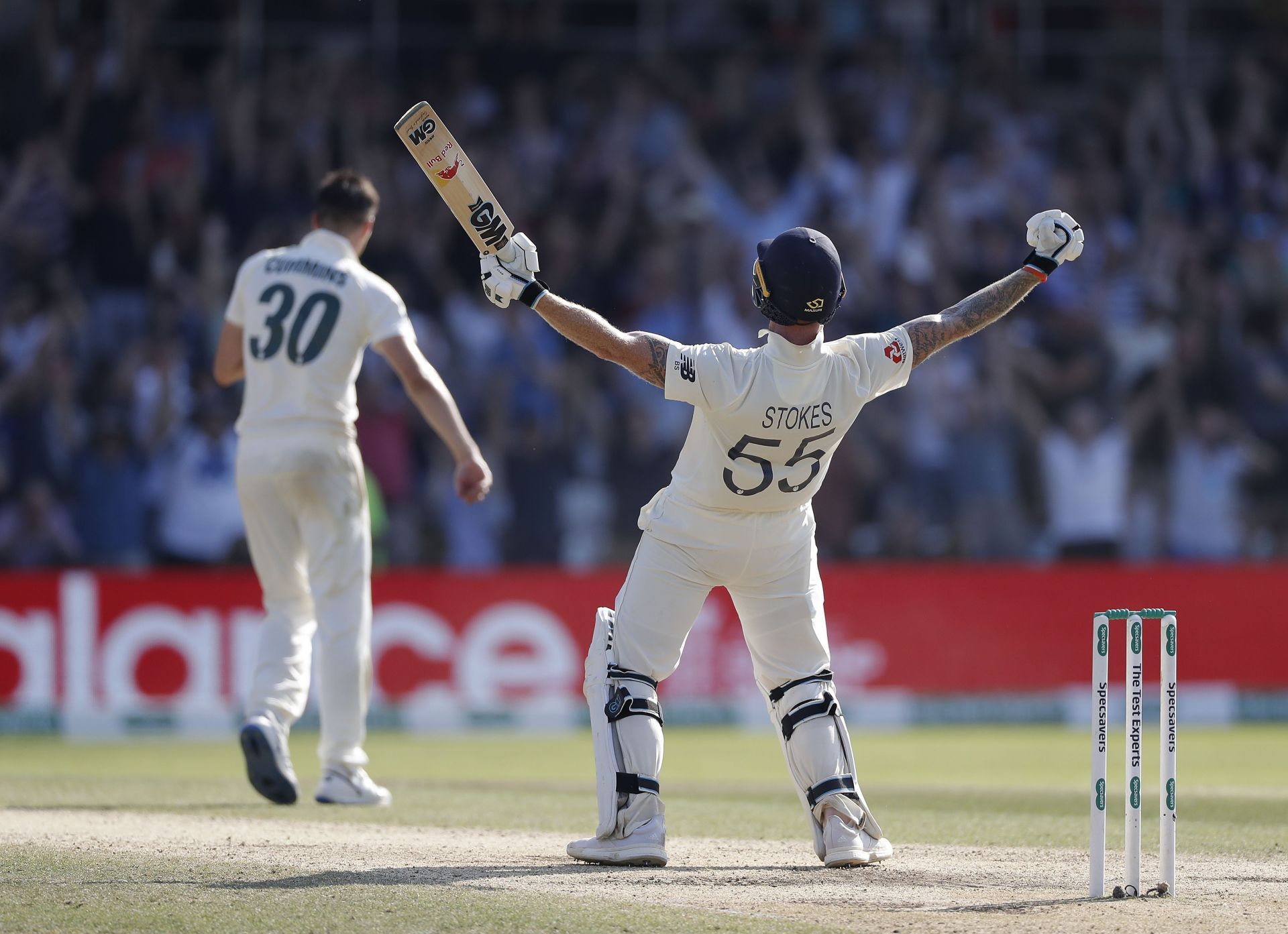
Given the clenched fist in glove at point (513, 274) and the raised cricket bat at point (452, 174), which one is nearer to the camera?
the clenched fist in glove at point (513, 274)

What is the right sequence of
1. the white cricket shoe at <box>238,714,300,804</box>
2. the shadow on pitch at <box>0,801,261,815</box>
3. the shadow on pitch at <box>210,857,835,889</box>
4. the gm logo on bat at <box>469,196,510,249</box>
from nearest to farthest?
1. the shadow on pitch at <box>210,857,835,889</box>
2. the gm logo on bat at <box>469,196,510,249</box>
3. the white cricket shoe at <box>238,714,300,804</box>
4. the shadow on pitch at <box>0,801,261,815</box>

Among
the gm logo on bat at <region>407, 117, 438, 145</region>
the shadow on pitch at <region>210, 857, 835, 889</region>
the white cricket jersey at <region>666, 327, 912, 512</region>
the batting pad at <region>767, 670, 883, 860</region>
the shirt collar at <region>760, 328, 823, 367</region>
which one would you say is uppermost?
the gm logo on bat at <region>407, 117, 438, 145</region>

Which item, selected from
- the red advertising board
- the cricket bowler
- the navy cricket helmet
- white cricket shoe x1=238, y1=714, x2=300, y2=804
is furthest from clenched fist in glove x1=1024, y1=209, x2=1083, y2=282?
the red advertising board

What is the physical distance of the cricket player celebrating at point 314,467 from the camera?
7.26m

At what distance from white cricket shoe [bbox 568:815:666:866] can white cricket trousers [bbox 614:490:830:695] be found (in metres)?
0.51

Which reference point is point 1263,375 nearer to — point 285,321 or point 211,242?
point 211,242

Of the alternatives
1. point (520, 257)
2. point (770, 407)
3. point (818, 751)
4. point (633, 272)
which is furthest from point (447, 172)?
point (633, 272)

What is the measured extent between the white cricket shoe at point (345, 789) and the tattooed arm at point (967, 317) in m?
3.01

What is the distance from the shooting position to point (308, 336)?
7.27m

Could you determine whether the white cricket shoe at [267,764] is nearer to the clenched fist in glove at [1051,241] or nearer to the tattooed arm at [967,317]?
the tattooed arm at [967,317]

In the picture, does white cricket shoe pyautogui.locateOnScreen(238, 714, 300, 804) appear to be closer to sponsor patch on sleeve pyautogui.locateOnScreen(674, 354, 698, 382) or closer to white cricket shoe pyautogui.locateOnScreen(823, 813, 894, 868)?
white cricket shoe pyautogui.locateOnScreen(823, 813, 894, 868)

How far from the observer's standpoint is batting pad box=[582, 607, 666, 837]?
5773mm

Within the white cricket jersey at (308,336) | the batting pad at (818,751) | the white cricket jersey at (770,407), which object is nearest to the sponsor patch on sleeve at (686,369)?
the white cricket jersey at (770,407)

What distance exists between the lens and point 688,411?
1451 centimetres
